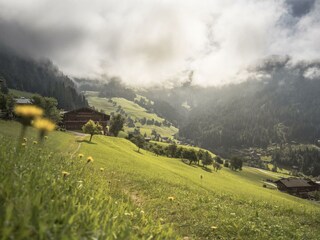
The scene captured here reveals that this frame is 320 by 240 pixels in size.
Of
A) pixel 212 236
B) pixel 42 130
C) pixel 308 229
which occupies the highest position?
pixel 42 130

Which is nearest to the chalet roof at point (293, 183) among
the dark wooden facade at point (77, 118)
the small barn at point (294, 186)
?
the small barn at point (294, 186)

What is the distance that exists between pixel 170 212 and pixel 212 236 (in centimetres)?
345

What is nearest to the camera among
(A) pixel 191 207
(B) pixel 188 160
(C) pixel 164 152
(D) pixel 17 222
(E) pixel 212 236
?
(D) pixel 17 222

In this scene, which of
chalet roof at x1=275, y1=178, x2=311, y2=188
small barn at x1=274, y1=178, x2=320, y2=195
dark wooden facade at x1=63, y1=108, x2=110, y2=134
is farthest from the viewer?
chalet roof at x1=275, y1=178, x2=311, y2=188

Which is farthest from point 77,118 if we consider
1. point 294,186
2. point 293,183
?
point 293,183

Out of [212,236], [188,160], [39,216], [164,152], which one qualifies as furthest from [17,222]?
[164,152]

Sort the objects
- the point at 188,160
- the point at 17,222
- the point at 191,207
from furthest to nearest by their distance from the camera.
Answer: the point at 188,160 < the point at 191,207 < the point at 17,222

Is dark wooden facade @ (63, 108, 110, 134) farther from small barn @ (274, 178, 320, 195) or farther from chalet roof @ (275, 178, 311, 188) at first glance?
chalet roof @ (275, 178, 311, 188)

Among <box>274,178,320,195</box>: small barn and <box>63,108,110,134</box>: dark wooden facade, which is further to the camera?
<box>274,178,320,195</box>: small barn

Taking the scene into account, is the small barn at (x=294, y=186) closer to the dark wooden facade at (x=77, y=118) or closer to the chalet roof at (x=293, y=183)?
the chalet roof at (x=293, y=183)

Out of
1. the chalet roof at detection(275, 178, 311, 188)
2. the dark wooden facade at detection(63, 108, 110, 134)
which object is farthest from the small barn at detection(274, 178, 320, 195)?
the dark wooden facade at detection(63, 108, 110, 134)

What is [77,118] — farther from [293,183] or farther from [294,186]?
[293,183]

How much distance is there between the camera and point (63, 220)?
17.8 feet

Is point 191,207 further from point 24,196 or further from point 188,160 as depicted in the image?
point 188,160
